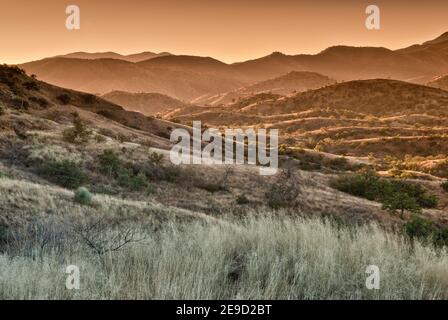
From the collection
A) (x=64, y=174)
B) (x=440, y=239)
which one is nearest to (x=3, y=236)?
(x=440, y=239)

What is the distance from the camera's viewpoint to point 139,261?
5523 millimetres

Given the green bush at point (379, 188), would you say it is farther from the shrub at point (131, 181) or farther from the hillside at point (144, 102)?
the hillside at point (144, 102)

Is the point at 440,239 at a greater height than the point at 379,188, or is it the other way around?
the point at 440,239

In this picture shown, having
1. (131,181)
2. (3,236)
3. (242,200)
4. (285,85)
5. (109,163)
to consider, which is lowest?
(242,200)

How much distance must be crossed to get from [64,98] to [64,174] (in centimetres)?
3141

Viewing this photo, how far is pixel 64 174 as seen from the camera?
86.0ft

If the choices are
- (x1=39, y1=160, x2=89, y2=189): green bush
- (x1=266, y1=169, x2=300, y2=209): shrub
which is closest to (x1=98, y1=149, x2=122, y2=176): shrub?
(x1=39, y1=160, x2=89, y2=189): green bush

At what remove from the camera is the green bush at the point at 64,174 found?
1002 inches

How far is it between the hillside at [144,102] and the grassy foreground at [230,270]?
15038cm

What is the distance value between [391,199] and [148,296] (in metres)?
24.8

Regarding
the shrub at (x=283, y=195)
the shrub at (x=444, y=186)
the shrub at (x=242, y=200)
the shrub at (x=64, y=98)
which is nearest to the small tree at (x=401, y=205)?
the shrub at (x=283, y=195)

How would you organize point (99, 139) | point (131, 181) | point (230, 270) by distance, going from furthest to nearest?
point (99, 139), point (131, 181), point (230, 270)

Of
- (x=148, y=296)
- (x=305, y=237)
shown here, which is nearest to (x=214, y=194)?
(x=305, y=237)

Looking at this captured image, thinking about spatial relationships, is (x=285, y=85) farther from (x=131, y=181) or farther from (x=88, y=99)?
(x=131, y=181)
